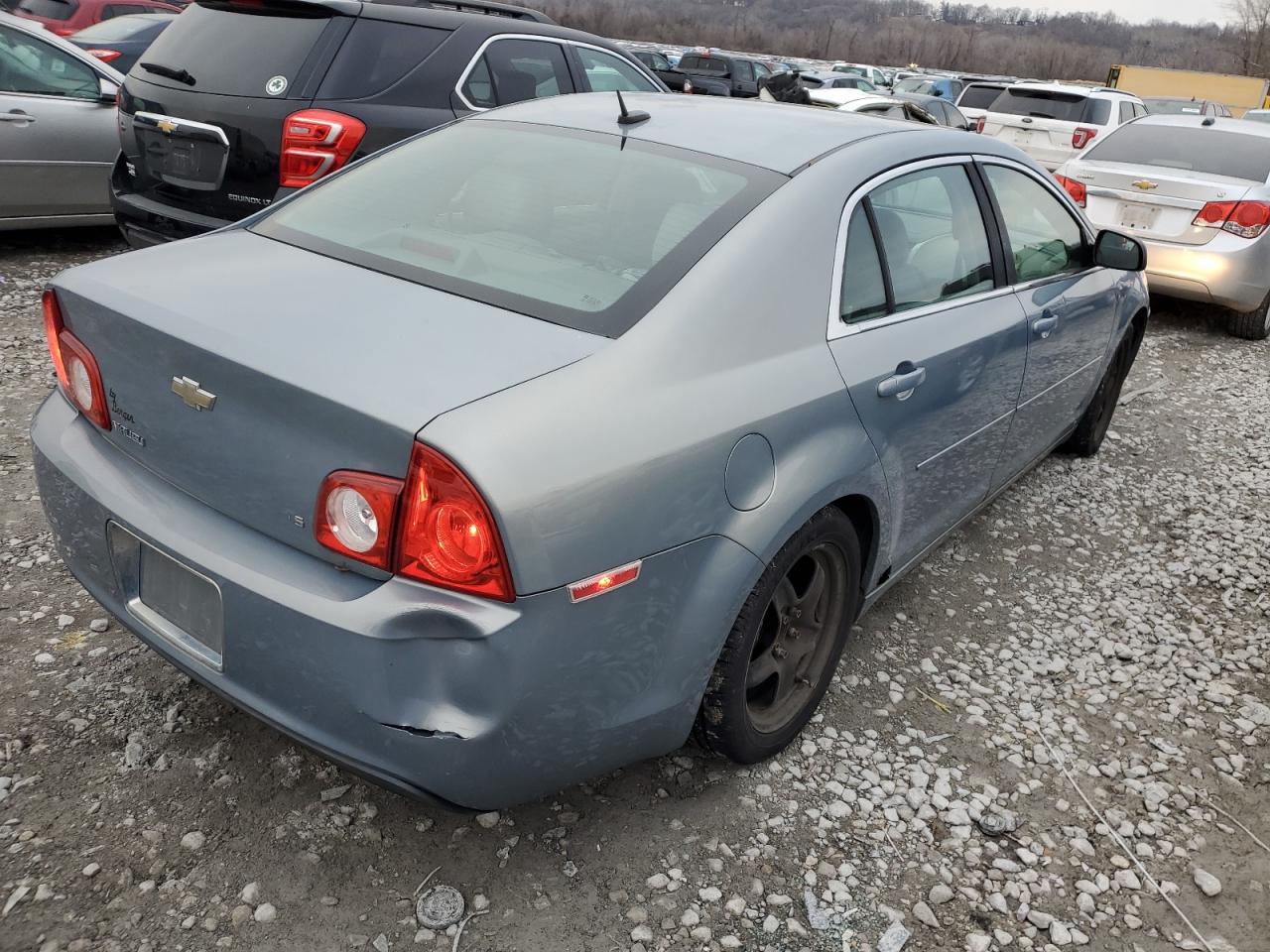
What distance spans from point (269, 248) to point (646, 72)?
190 inches

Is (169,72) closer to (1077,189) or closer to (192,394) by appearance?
(192,394)

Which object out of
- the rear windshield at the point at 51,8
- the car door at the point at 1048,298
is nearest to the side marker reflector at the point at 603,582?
the car door at the point at 1048,298

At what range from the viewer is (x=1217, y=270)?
7047mm

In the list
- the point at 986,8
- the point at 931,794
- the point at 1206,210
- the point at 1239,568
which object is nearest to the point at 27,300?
the point at 931,794

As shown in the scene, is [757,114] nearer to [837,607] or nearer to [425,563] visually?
[837,607]

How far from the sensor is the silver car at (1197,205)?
6.99m

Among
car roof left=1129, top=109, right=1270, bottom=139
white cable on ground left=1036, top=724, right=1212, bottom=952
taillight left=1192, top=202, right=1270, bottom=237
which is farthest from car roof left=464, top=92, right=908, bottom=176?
car roof left=1129, top=109, right=1270, bottom=139

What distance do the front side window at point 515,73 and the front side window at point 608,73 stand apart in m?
0.22

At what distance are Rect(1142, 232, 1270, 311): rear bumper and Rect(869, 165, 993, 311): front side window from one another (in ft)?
A: 14.9

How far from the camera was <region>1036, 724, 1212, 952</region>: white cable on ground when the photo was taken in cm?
233

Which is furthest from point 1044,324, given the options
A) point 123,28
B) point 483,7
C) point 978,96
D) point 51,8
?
point 51,8

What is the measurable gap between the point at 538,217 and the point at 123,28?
11.3m

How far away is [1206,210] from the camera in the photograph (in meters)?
7.01

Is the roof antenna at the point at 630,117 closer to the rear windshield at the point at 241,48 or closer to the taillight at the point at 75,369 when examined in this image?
the taillight at the point at 75,369
